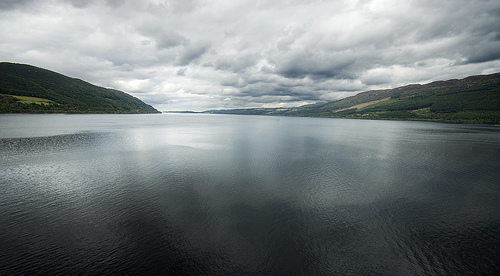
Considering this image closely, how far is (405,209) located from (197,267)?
22.6m

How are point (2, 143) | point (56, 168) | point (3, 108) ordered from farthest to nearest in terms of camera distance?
1. point (3, 108)
2. point (2, 143)
3. point (56, 168)

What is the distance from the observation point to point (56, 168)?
107 ft

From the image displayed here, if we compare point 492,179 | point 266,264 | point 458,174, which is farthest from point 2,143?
point 492,179

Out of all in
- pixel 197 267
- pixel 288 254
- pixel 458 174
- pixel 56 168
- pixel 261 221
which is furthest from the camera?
pixel 458 174

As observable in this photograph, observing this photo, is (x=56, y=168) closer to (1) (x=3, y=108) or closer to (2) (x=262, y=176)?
(2) (x=262, y=176)

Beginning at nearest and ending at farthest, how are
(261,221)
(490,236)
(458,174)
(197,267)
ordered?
(197,267), (490,236), (261,221), (458,174)

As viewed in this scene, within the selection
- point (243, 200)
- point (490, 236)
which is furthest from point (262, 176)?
point (490, 236)

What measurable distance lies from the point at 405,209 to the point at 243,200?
17.9 metres

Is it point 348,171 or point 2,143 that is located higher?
point 2,143

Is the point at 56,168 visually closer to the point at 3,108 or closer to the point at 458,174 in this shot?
the point at 458,174

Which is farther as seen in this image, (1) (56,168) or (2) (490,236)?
(1) (56,168)

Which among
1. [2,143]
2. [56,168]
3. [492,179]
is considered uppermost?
[2,143]

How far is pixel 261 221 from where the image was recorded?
63.9 ft

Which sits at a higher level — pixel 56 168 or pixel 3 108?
pixel 3 108
